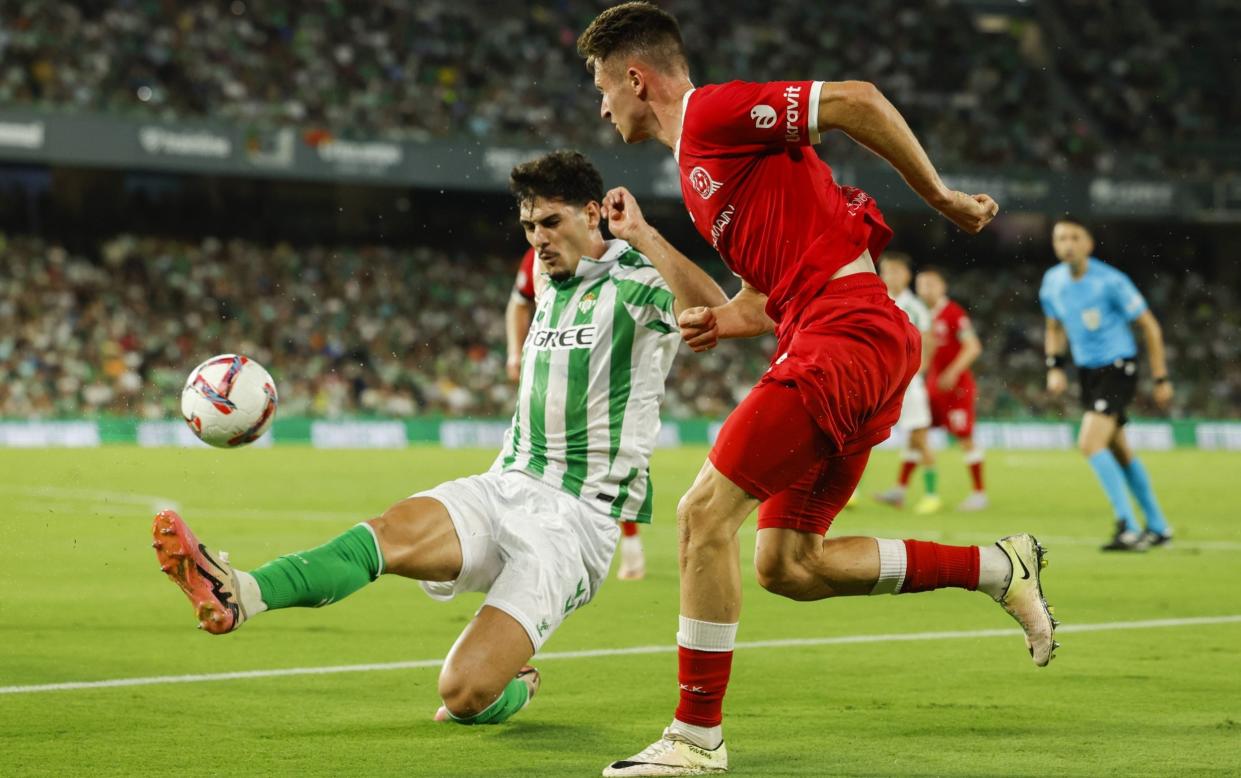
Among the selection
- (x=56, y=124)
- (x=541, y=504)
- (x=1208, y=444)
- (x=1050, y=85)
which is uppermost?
(x=1050, y=85)

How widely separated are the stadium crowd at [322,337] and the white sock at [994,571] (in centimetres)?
2329

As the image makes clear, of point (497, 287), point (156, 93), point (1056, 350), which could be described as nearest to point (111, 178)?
point (156, 93)

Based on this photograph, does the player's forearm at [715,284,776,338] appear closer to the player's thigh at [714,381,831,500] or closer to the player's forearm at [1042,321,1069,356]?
the player's thigh at [714,381,831,500]

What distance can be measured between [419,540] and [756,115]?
1.66 m

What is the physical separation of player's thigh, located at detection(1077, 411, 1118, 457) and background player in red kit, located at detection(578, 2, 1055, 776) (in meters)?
6.32

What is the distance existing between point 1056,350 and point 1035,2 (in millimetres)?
32306

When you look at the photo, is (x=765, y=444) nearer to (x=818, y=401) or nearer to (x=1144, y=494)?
(x=818, y=401)

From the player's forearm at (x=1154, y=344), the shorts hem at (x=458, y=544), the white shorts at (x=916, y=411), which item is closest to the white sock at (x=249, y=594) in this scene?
the shorts hem at (x=458, y=544)

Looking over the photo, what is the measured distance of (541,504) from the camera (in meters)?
5.55

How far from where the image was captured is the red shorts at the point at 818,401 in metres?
4.73

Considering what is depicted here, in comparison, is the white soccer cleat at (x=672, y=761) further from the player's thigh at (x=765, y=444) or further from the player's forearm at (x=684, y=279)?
the player's forearm at (x=684, y=279)

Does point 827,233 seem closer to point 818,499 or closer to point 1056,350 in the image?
point 818,499

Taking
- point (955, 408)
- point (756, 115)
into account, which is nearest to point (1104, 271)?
point (955, 408)

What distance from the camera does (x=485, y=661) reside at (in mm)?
5211
